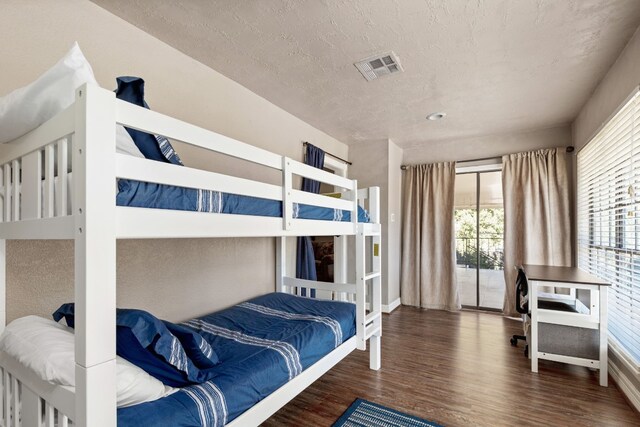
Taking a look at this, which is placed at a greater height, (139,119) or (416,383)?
(139,119)

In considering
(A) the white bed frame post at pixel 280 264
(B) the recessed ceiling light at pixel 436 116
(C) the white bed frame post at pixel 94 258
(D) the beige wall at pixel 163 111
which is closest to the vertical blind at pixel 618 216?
(B) the recessed ceiling light at pixel 436 116

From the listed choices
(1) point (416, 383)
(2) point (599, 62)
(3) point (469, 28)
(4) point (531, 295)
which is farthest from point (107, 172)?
(2) point (599, 62)

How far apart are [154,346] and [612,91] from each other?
3.45 m

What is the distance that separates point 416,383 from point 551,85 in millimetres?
2753

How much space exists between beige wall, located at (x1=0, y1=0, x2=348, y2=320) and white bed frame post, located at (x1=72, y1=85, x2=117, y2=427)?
101 cm

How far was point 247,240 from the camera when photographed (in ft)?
9.21

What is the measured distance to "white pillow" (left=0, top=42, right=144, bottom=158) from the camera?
95 cm

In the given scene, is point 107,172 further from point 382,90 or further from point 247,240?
point 382,90

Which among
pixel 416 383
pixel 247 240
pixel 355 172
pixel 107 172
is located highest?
pixel 355 172

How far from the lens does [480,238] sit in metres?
4.43

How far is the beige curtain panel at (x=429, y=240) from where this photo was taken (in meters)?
4.33

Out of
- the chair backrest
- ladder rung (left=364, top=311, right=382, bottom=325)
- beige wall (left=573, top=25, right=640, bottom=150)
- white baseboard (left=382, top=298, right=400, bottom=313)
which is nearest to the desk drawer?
the chair backrest

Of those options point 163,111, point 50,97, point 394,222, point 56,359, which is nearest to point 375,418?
point 56,359

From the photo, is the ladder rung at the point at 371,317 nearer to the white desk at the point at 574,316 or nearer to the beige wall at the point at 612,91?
the white desk at the point at 574,316
